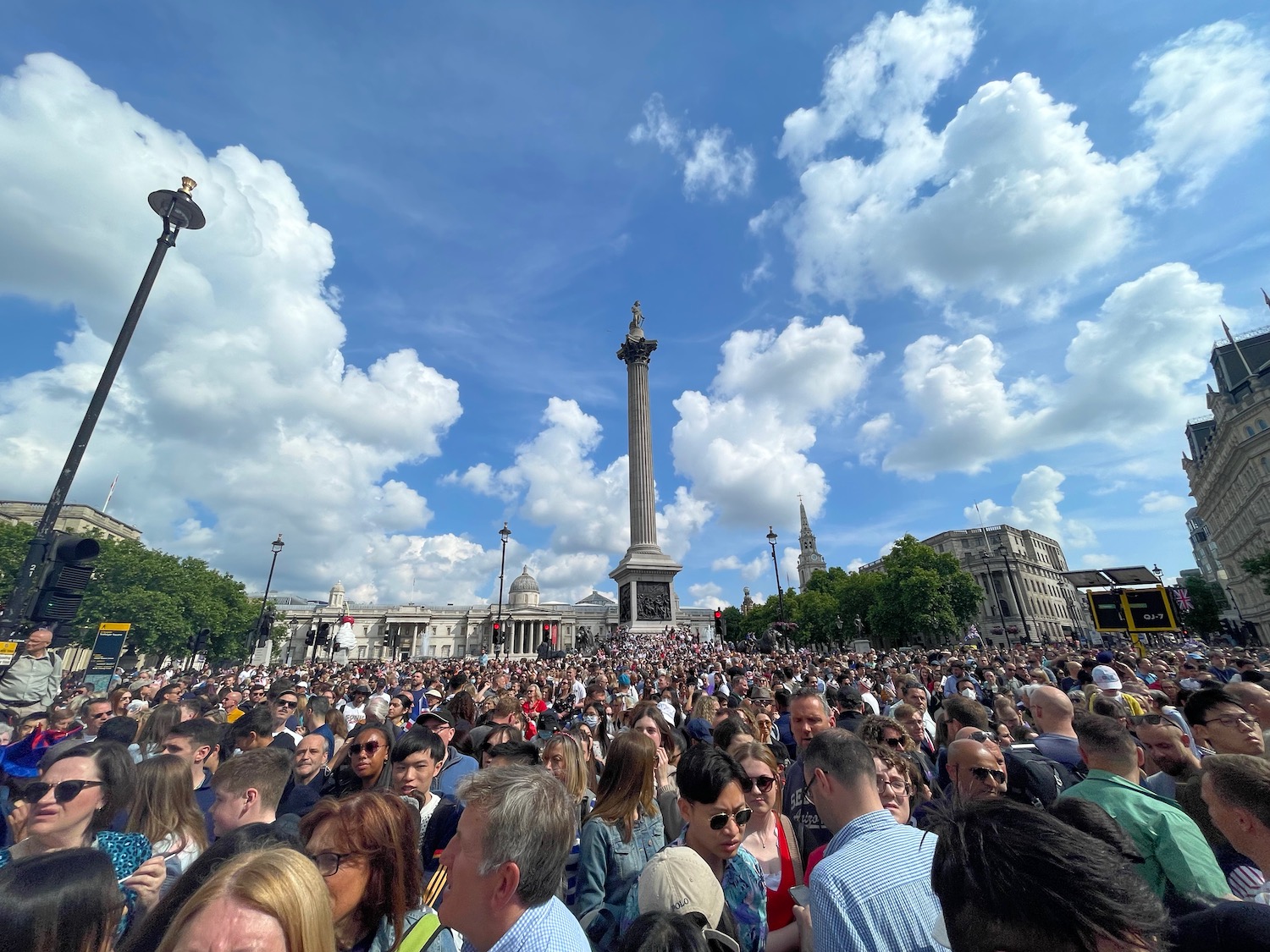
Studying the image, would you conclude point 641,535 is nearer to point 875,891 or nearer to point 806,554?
point 875,891

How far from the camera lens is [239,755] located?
11.4 ft

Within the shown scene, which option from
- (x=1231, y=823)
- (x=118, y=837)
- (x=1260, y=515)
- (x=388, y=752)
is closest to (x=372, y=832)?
(x=118, y=837)

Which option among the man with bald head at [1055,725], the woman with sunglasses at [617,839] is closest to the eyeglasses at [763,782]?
the woman with sunglasses at [617,839]

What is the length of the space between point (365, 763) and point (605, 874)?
2.69m

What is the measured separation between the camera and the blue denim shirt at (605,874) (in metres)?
3.09

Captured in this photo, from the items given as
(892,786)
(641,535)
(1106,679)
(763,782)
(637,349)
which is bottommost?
(892,786)

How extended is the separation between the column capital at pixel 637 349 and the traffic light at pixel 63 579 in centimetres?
4402

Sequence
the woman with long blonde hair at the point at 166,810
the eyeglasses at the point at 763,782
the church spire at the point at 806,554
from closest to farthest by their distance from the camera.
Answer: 1. the woman with long blonde hair at the point at 166,810
2. the eyeglasses at the point at 763,782
3. the church spire at the point at 806,554

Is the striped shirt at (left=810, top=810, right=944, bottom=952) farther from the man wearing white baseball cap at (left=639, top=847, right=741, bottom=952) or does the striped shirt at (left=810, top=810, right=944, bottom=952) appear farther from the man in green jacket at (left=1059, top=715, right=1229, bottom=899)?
the man in green jacket at (left=1059, top=715, right=1229, bottom=899)

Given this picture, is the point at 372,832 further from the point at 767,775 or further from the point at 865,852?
the point at 767,775

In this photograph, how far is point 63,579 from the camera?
7527 mm

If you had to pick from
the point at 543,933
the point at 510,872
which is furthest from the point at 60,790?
the point at 543,933

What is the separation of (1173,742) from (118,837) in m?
6.91

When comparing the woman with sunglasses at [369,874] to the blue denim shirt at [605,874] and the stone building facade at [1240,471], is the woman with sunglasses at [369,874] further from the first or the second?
the stone building facade at [1240,471]
